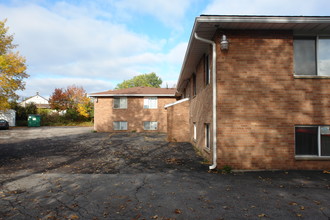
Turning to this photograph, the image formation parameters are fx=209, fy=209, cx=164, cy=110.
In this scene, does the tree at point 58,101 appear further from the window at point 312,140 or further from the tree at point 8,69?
the window at point 312,140

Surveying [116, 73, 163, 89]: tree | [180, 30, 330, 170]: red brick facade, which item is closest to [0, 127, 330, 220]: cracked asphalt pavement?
[180, 30, 330, 170]: red brick facade

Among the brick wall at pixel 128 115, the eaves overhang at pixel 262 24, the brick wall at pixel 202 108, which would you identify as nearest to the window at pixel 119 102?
the brick wall at pixel 128 115

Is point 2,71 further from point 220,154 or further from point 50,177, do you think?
point 220,154

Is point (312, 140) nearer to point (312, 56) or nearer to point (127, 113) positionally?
point (312, 56)

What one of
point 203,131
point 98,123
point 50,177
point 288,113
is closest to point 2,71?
point 98,123

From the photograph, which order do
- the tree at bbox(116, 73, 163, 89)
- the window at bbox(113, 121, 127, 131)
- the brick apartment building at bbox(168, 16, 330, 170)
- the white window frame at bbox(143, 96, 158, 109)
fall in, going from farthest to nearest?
1. the tree at bbox(116, 73, 163, 89)
2. the white window frame at bbox(143, 96, 158, 109)
3. the window at bbox(113, 121, 127, 131)
4. the brick apartment building at bbox(168, 16, 330, 170)

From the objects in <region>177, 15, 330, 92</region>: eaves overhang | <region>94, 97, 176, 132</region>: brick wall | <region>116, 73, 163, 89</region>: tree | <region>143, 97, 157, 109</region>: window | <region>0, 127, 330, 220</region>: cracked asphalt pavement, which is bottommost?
<region>0, 127, 330, 220</region>: cracked asphalt pavement

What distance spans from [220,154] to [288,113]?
2.71 metres

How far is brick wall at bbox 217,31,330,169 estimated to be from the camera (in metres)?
7.04

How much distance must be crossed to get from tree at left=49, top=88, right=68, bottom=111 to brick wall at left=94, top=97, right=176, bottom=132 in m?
22.6

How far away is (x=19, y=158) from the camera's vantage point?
9445 millimetres

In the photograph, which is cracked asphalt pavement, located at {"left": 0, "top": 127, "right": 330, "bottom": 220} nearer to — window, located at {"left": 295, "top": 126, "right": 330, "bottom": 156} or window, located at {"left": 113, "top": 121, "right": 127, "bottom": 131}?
window, located at {"left": 295, "top": 126, "right": 330, "bottom": 156}

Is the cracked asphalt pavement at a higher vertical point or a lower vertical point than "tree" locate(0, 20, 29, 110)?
lower

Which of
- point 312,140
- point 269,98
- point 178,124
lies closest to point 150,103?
point 178,124
